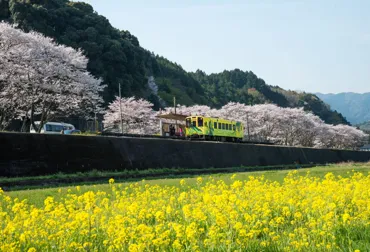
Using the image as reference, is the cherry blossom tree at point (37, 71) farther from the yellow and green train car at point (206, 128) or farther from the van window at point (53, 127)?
the yellow and green train car at point (206, 128)

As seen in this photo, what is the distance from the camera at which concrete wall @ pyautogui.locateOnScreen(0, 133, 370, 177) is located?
50.8 ft

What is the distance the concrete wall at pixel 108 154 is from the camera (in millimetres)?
15492

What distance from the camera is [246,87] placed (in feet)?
465

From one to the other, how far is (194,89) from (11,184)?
82.0m

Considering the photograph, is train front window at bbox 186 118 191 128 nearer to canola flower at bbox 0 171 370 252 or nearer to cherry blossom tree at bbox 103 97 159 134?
cherry blossom tree at bbox 103 97 159 134

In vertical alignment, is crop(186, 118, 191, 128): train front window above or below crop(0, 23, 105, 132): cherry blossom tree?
below

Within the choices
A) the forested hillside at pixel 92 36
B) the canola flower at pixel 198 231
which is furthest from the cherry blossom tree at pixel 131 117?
the canola flower at pixel 198 231

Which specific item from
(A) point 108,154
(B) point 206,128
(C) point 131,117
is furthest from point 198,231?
(C) point 131,117

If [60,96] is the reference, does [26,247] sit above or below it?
below

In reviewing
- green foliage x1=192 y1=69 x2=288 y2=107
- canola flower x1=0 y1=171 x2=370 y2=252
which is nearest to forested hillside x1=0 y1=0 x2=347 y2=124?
green foliage x1=192 y1=69 x2=288 y2=107

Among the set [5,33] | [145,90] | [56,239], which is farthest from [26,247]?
[145,90]

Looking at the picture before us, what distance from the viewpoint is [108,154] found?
18984 mm

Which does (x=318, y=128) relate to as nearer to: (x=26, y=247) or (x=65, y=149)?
(x=65, y=149)

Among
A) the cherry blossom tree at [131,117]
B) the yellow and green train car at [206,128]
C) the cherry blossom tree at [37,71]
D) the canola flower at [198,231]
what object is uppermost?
the cherry blossom tree at [37,71]
